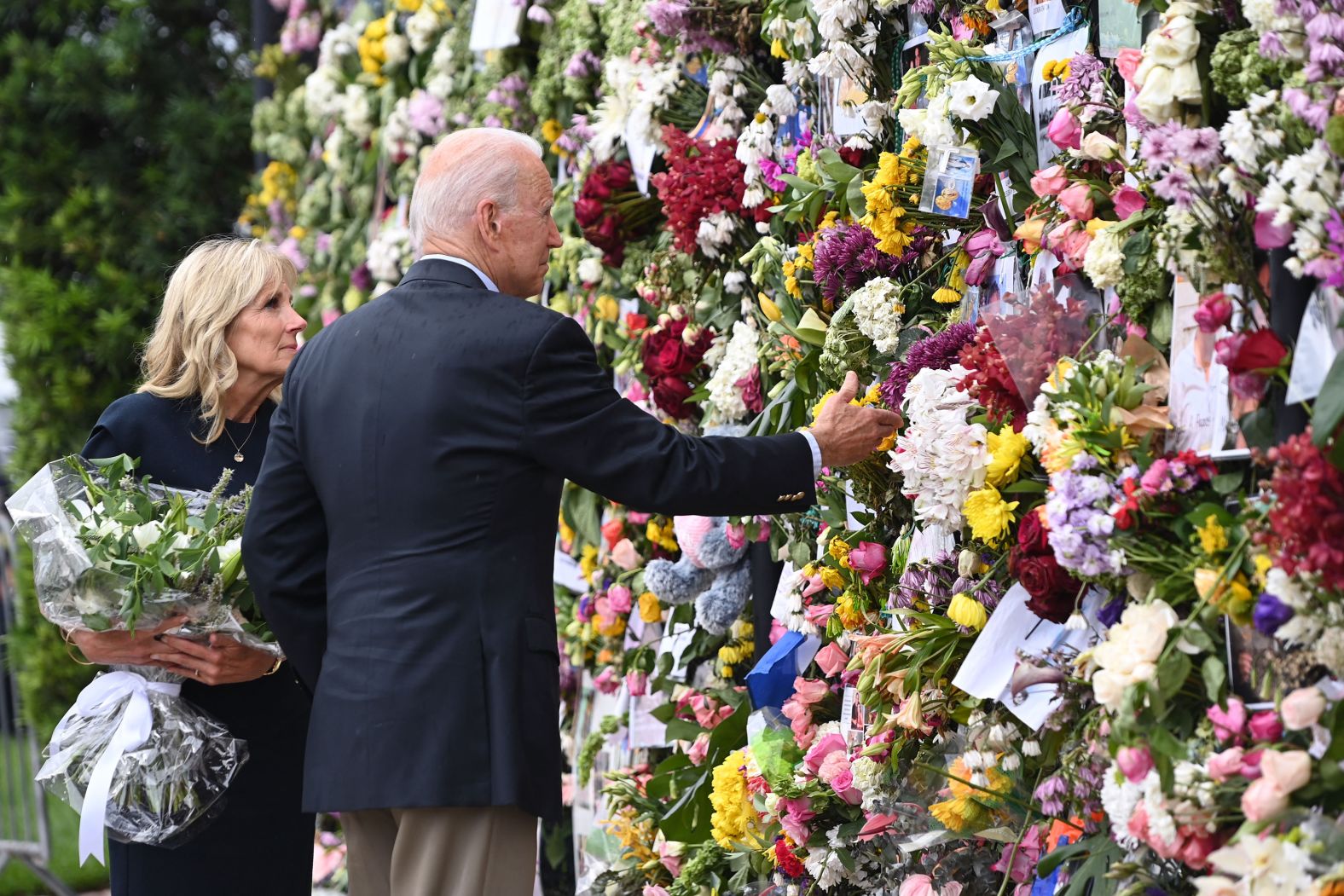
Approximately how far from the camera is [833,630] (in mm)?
2848

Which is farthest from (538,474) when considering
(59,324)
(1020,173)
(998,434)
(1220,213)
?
(59,324)

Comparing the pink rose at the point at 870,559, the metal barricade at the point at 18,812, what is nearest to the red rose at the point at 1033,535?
the pink rose at the point at 870,559

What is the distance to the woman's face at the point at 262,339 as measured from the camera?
3.08 meters

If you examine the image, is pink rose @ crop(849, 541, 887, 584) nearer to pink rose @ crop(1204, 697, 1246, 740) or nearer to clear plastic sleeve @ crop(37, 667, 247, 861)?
pink rose @ crop(1204, 697, 1246, 740)

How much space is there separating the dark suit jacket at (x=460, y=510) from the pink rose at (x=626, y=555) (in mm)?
1102

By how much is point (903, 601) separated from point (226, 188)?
518 centimetres

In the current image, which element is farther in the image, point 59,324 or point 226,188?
point 226,188

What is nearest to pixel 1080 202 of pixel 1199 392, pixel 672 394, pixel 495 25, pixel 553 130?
pixel 1199 392

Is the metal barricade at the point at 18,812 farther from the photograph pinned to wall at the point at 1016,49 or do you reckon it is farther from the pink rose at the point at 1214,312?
the pink rose at the point at 1214,312

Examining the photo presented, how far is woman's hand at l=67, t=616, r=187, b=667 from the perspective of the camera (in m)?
2.82

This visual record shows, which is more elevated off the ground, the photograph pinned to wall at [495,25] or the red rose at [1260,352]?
the photograph pinned to wall at [495,25]

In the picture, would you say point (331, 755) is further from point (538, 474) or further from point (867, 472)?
point (867, 472)

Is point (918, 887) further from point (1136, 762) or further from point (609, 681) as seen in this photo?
point (609, 681)

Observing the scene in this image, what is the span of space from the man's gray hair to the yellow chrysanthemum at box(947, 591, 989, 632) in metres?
0.95
